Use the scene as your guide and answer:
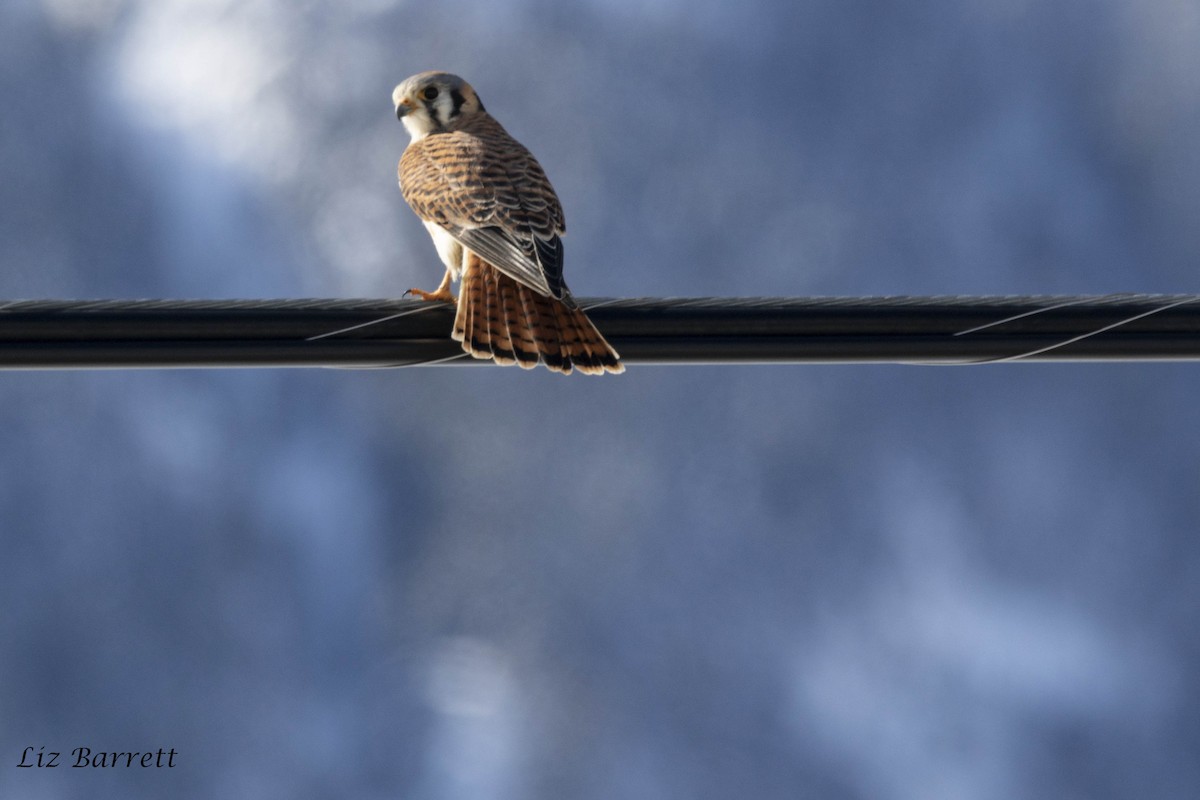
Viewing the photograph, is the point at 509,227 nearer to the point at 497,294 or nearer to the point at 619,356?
the point at 497,294

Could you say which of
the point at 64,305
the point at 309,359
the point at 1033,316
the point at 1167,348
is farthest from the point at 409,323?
the point at 1167,348

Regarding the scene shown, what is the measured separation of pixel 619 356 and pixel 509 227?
129 cm

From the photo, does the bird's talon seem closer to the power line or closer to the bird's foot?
the bird's foot

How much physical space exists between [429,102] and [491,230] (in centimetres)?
198

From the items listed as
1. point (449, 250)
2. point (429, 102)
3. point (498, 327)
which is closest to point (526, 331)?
point (498, 327)

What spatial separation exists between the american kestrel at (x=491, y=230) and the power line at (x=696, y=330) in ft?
0.86

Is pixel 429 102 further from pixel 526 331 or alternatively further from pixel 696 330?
pixel 696 330

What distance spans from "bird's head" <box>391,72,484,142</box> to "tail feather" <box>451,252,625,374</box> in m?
2.25

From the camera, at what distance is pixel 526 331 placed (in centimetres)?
400

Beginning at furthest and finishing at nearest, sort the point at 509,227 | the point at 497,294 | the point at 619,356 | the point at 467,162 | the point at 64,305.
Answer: the point at 467,162
the point at 509,227
the point at 497,294
the point at 619,356
the point at 64,305

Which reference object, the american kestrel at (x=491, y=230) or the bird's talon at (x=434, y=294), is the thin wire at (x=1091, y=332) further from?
the bird's talon at (x=434, y=294)

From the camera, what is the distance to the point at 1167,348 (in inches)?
134

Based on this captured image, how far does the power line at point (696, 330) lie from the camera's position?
10.8 feet

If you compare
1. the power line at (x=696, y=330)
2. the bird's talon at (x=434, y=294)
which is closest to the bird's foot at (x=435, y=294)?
the bird's talon at (x=434, y=294)
